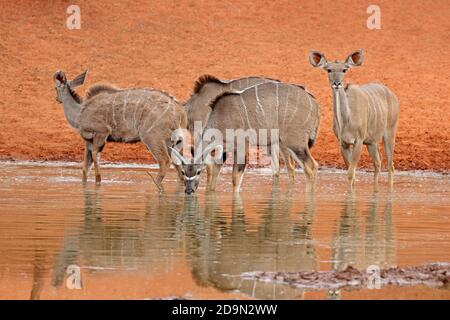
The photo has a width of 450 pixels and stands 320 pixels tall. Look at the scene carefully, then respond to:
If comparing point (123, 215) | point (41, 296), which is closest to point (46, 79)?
point (123, 215)

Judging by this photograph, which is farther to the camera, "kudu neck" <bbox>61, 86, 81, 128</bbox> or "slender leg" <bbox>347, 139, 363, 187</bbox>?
"kudu neck" <bbox>61, 86, 81, 128</bbox>

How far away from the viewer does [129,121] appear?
51.6ft

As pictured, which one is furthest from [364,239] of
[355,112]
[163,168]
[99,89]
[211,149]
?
[99,89]

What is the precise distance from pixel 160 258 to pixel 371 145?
8577 millimetres

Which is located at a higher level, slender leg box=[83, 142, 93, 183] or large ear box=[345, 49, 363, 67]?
large ear box=[345, 49, 363, 67]

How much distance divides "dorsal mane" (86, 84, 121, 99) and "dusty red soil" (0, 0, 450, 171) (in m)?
5.35

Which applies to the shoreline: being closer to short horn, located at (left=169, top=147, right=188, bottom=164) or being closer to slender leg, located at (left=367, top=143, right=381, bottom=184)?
slender leg, located at (left=367, top=143, right=381, bottom=184)

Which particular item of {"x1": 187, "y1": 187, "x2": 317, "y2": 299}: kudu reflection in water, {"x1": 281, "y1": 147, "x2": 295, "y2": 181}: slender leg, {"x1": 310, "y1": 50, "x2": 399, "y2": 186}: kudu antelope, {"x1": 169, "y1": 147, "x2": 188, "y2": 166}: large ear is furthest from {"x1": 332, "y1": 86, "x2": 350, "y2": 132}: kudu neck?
{"x1": 187, "y1": 187, "x2": 317, "y2": 299}: kudu reflection in water

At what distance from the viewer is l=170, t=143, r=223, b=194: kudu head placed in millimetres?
14023

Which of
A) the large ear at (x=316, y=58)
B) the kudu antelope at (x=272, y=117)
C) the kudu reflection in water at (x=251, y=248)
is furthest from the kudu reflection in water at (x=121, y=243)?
the large ear at (x=316, y=58)

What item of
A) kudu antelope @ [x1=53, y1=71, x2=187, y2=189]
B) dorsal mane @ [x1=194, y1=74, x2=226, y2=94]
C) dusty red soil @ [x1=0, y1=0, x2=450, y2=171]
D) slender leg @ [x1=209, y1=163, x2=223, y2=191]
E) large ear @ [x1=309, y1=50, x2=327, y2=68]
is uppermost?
dusty red soil @ [x1=0, y1=0, x2=450, y2=171]

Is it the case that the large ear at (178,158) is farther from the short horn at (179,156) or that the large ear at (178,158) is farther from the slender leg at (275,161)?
the slender leg at (275,161)

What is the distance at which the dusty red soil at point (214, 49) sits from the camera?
2441cm

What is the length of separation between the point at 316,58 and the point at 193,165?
2.98 meters
